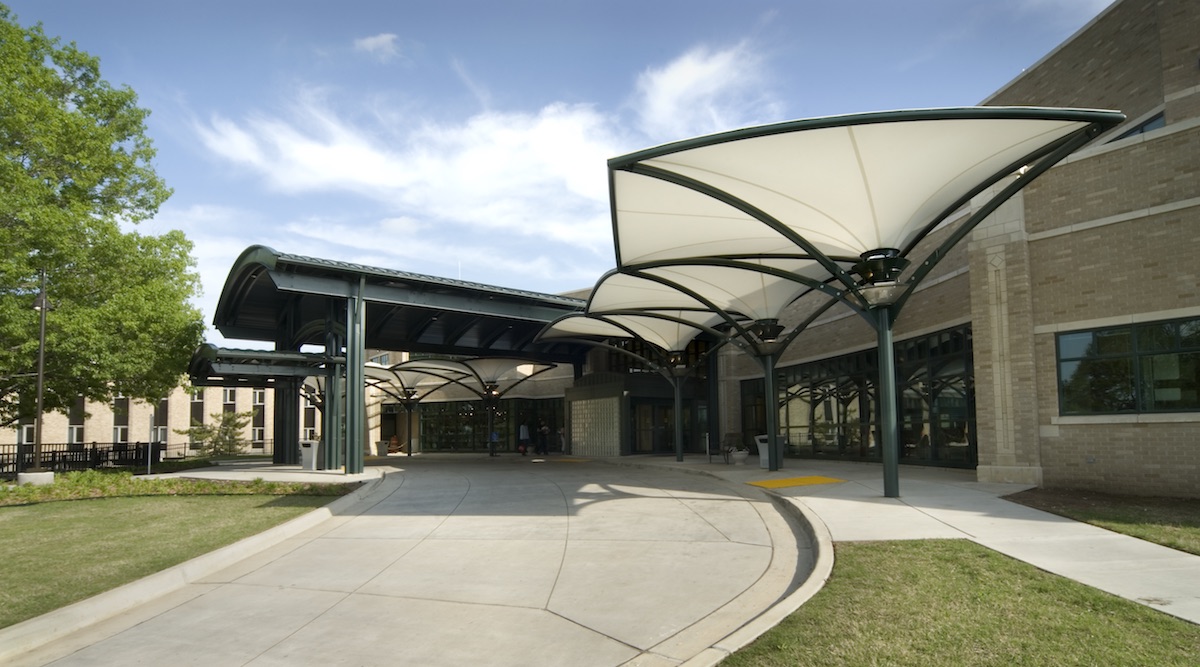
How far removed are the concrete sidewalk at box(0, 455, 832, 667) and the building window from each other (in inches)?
256

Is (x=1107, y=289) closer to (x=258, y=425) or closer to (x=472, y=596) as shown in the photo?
(x=472, y=596)

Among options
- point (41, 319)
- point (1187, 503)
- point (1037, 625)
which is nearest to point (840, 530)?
point (1037, 625)

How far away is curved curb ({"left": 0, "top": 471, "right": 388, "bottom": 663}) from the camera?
262 inches

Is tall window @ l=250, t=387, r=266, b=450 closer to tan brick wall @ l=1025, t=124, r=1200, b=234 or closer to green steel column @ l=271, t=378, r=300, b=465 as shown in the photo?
green steel column @ l=271, t=378, r=300, b=465

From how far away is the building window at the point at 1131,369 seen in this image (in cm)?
1302

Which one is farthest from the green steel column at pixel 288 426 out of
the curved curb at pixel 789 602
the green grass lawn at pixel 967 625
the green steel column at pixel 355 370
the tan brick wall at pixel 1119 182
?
the green grass lawn at pixel 967 625

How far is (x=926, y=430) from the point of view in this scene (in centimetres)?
2038

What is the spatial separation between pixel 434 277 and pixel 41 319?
34.7 feet

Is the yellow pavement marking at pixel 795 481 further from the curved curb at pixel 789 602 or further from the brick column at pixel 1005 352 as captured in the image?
the curved curb at pixel 789 602

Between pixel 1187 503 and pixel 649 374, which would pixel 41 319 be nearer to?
Answer: pixel 649 374

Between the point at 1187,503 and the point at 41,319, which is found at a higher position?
the point at 41,319

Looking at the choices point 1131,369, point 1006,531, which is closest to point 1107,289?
point 1131,369

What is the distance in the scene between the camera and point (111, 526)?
43.3 ft

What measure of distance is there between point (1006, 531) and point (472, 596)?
679 cm
